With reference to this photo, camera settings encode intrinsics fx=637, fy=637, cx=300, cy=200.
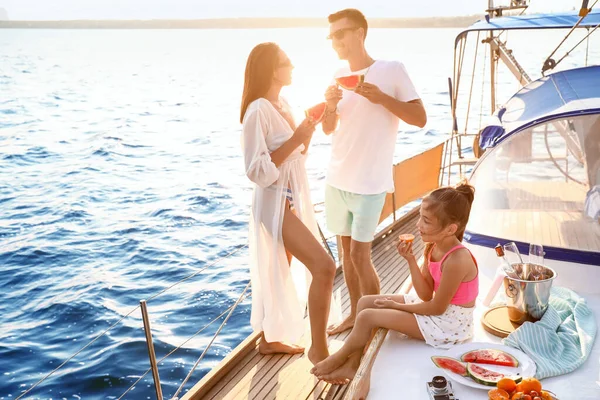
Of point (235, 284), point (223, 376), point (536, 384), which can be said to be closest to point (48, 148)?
point (235, 284)

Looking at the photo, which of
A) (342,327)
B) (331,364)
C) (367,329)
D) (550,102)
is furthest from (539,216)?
(331,364)

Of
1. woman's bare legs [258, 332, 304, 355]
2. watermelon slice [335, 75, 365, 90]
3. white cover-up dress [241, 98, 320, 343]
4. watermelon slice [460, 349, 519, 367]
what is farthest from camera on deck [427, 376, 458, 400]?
watermelon slice [335, 75, 365, 90]

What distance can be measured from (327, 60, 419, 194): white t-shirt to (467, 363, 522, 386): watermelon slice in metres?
1.43

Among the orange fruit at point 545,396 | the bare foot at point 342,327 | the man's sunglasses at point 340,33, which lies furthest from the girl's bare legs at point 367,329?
the man's sunglasses at point 340,33

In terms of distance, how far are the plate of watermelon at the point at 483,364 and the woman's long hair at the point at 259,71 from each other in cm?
178

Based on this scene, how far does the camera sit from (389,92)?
400cm

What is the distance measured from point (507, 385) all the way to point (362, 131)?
75.2 inches

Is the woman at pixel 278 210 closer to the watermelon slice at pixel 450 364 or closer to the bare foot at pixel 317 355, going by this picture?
the bare foot at pixel 317 355

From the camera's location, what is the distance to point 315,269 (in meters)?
3.80

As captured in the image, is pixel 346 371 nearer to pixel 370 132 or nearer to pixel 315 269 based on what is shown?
pixel 315 269

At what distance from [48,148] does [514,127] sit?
80.0 ft

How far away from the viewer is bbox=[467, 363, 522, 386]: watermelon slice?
9.37 ft

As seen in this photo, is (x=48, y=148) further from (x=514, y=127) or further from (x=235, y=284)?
(x=514, y=127)

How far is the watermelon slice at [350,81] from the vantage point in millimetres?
3838
